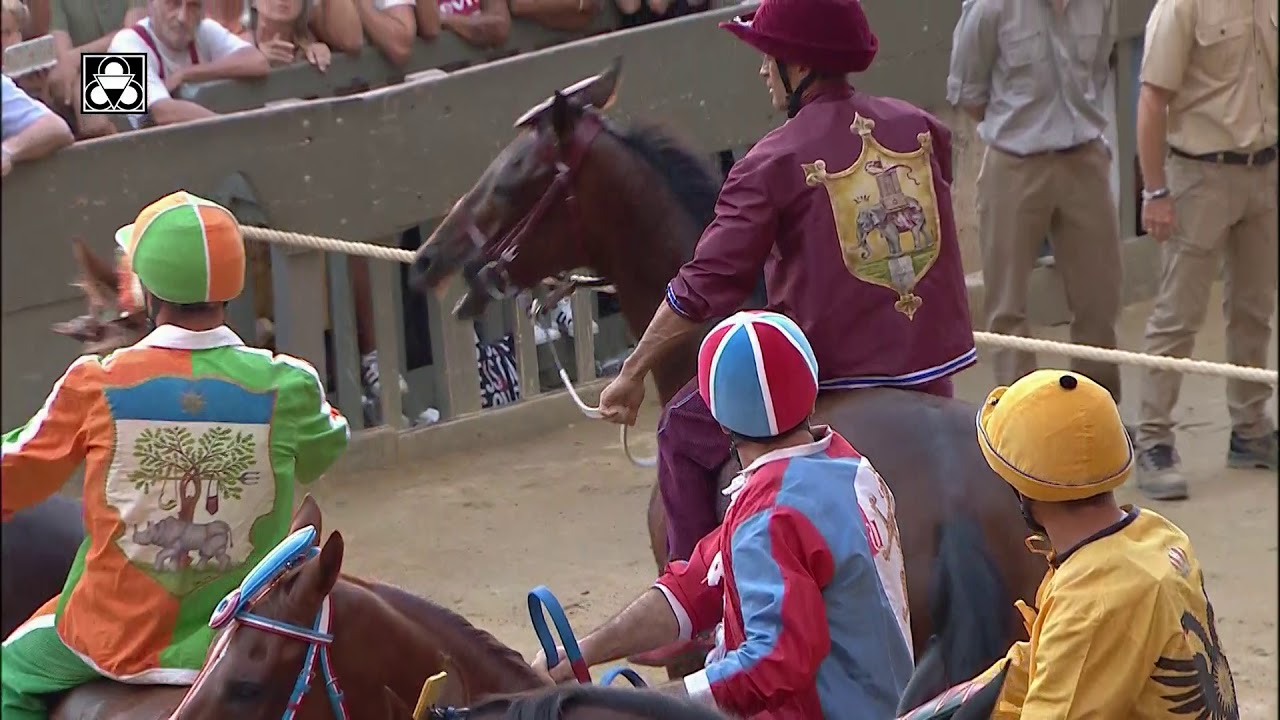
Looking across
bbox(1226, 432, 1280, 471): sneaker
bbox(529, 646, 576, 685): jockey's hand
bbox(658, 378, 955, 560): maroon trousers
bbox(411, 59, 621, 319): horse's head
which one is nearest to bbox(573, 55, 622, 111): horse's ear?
bbox(411, 59, 621, 319): horse's head

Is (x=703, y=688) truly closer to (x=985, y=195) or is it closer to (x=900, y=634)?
(x=900, y=634)

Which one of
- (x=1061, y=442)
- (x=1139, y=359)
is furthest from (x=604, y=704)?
(x=1139, y=359)

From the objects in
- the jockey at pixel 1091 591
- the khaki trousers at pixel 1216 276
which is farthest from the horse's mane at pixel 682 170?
the khaki trousers at pixel 1216 276

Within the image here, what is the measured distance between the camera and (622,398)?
4512 millimetres

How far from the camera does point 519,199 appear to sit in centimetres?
511

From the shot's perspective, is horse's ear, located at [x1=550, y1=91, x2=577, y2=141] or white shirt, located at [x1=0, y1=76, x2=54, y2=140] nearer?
horse's ear, located at [x1=550, y1=91, x2=577, y2=141]

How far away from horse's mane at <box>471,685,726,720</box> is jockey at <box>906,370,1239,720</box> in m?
0.52

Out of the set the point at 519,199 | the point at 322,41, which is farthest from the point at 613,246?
the point at 322,41

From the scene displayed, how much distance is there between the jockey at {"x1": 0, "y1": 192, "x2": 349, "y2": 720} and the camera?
3566 mm

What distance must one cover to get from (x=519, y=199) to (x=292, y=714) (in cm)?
245

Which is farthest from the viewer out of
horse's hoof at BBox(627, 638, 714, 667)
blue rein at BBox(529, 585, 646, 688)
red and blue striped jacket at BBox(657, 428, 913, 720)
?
horse's hoof at BBox(627, 638, 714, 667)

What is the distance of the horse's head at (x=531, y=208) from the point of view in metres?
4.96

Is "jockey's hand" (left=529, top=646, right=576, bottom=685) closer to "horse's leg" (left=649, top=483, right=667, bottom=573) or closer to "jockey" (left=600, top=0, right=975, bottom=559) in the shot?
"jockey" (left=600, top=0, right=975, bottom=559)

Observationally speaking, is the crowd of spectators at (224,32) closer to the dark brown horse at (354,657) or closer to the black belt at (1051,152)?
the black belt at (1051,152)
